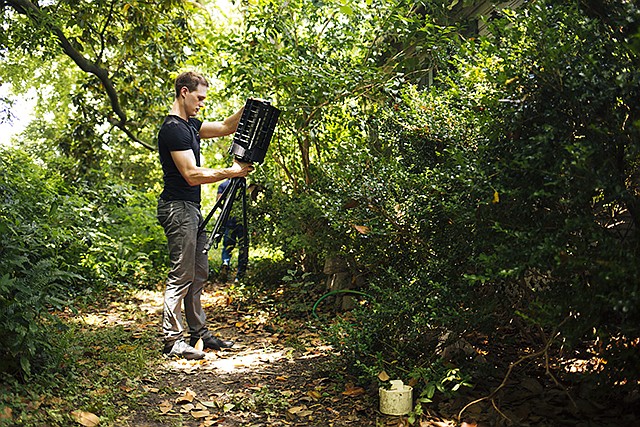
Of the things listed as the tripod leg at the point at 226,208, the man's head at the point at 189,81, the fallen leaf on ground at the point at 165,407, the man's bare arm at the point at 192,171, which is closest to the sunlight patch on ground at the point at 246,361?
the fallen leaf on ground at the point at 165,407

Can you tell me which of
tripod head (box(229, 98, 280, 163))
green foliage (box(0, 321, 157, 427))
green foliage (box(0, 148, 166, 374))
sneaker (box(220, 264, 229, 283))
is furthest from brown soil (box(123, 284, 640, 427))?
sneaker (box(220, 264, 229, 283))

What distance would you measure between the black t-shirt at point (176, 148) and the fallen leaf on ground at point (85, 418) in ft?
6.24

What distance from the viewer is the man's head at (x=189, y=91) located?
4.77 metres

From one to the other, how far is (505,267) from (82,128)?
364 inches

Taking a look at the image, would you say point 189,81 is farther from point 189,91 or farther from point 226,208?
point 226,208

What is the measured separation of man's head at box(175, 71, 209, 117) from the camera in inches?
188

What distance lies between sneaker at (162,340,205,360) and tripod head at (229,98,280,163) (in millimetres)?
1548

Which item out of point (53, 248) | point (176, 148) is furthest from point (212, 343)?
point (53, 248)

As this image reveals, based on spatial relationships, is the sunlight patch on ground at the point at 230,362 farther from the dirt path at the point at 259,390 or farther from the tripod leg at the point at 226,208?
the tripod leg at the point at 226,208

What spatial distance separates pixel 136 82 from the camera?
10.2 metres

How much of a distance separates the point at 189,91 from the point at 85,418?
101 inches

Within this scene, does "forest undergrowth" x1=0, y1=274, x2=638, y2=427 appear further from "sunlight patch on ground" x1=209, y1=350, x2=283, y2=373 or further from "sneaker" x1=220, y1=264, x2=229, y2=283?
"sneaker" x1=220, y1=264, x2=229, y2=283

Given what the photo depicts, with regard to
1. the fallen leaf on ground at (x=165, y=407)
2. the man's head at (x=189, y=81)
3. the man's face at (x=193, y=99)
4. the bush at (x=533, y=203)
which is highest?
the man's head at (x=189, y=81)

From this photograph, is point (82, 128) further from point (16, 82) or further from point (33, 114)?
point (33, 114)
